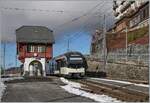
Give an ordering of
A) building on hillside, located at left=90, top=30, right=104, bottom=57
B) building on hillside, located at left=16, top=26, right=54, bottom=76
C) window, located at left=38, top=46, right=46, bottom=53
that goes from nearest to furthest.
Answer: building on hillside, located at left=16, top=26, right=54, bottom=76 < window, located at left=38, top=46, right=46, bottom=53 < building on hillside, located at left=90, top=30, right=104, bottom=57

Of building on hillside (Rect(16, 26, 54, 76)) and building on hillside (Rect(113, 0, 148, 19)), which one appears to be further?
building on hillside (Rect(113, 0, 148, 19))

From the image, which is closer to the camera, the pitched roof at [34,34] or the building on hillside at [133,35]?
the building on hillside at [133,35]

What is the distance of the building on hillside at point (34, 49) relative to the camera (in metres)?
72.8

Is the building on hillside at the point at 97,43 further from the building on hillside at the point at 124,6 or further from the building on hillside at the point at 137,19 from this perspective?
the building on hillside at the point at 124,6

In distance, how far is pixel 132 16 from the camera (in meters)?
80.8

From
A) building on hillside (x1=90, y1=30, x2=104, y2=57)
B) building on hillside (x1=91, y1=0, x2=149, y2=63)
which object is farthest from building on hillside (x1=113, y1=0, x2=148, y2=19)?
building on hillside (x1=90, y1=30, x2=104, y2=57)

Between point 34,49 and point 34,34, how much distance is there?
4459 mm

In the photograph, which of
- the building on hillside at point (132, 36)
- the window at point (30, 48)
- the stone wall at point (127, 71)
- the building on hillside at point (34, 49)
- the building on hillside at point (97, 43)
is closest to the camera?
the stone wall at point (127, 71)

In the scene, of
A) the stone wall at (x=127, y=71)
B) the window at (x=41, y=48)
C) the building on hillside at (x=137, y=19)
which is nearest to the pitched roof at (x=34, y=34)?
the window at (x=41, y=48)

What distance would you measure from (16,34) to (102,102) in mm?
62708

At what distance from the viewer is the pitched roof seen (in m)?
76.5

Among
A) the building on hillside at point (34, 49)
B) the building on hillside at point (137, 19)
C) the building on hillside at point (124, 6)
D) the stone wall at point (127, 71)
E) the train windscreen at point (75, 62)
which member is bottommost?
the stone wall at point (127, 71)

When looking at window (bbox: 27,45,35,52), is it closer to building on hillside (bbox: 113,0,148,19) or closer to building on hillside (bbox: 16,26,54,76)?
building on hillside (bbox: 16,26,54,76)

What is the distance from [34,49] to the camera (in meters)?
75.4
